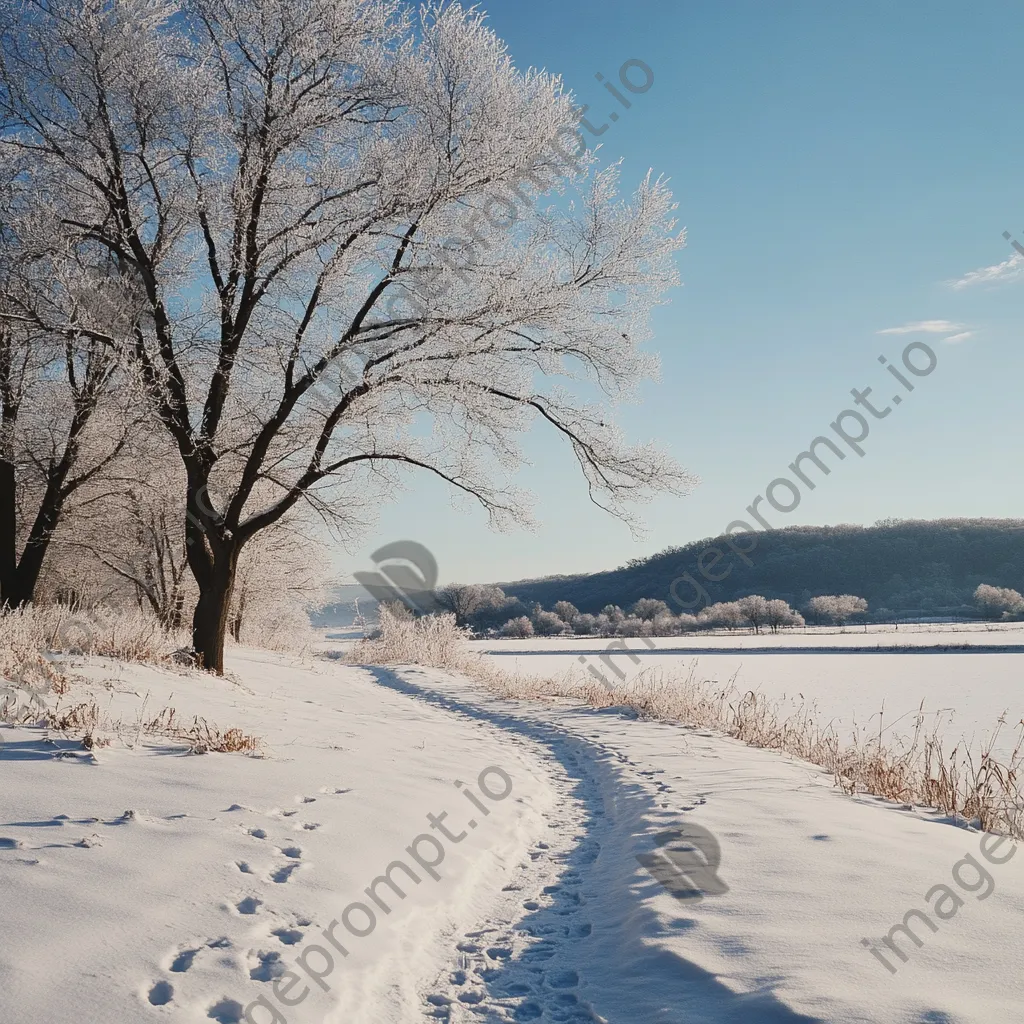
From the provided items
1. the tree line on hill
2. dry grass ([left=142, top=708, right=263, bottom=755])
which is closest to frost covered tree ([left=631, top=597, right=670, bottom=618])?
the tree line on hill

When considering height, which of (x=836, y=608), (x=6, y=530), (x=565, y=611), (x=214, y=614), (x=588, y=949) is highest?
(x=6, y=530)

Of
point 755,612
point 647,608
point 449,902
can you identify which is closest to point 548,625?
point 647,608

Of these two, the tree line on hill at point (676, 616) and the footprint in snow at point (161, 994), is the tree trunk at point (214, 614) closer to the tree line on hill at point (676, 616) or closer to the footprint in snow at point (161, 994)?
the footprint in snow at point (161, 994)

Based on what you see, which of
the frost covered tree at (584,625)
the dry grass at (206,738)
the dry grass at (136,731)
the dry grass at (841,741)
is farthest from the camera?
the frost covered tree at (584,625)

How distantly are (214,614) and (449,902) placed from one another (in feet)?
28.7

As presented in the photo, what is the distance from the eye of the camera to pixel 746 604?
3556 inches

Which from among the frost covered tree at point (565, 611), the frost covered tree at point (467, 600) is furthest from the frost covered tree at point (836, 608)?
the frost covered tree at point (467, 600)

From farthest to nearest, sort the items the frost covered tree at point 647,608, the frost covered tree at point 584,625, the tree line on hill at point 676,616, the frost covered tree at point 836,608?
the frost covered tree at point 647,608 → the frost covered tree at point 584,625 → the frost covered tree at point 836,608 → the tree line on hill at point 676,616

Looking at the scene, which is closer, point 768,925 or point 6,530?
point 768,925

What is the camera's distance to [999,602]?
7925 centimetres

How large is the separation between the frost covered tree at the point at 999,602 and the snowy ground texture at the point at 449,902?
283ft

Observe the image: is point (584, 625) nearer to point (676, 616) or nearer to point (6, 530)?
point (676, 616)

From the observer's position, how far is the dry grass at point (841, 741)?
5.88m

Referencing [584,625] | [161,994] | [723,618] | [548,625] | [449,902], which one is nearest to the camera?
[161,994]
